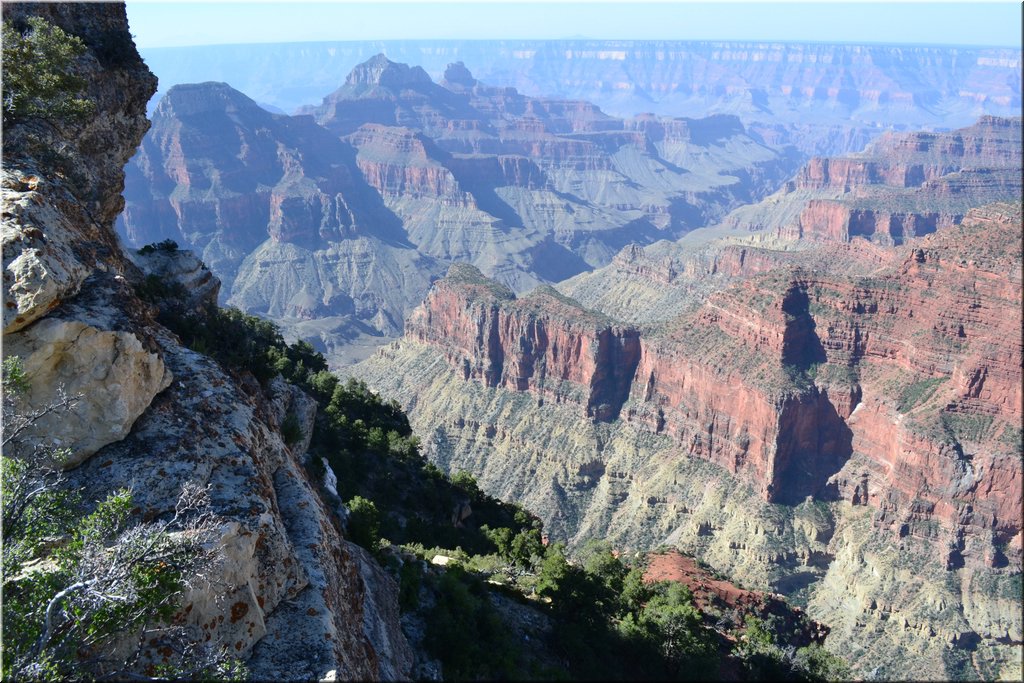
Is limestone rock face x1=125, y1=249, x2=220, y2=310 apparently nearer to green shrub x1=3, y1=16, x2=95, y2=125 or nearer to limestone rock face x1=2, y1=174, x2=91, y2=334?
green shrub x1=3, y1=16, x2=95, y2=125

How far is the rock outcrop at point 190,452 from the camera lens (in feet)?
43.3

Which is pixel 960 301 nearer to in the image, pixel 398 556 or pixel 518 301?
pixel 518 301

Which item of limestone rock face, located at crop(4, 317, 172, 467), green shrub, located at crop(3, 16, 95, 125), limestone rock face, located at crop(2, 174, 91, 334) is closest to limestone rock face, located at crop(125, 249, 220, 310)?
green shrub, located at crop(3, 16, 95, 125)

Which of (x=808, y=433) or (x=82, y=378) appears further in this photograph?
(x=808, y=433)

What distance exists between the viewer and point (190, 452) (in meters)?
14.9

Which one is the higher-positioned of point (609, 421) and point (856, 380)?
point (856, 380)

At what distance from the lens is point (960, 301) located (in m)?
64.1

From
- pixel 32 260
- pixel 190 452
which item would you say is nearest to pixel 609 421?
pixel 190 452

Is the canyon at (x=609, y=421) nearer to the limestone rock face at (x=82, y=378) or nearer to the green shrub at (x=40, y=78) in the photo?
the limestone rock face at (x=82, y=378)

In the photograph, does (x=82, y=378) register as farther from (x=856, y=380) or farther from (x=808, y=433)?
(x=856, y=380)

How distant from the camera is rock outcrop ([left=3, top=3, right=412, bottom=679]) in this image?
13195 mm

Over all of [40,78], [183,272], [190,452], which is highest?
[40,78]

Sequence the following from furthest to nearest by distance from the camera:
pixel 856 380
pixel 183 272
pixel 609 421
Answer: pixel 609 421, pixel 856 380, pixel 183 272

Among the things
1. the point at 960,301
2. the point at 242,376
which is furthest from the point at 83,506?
the point at 960,301
